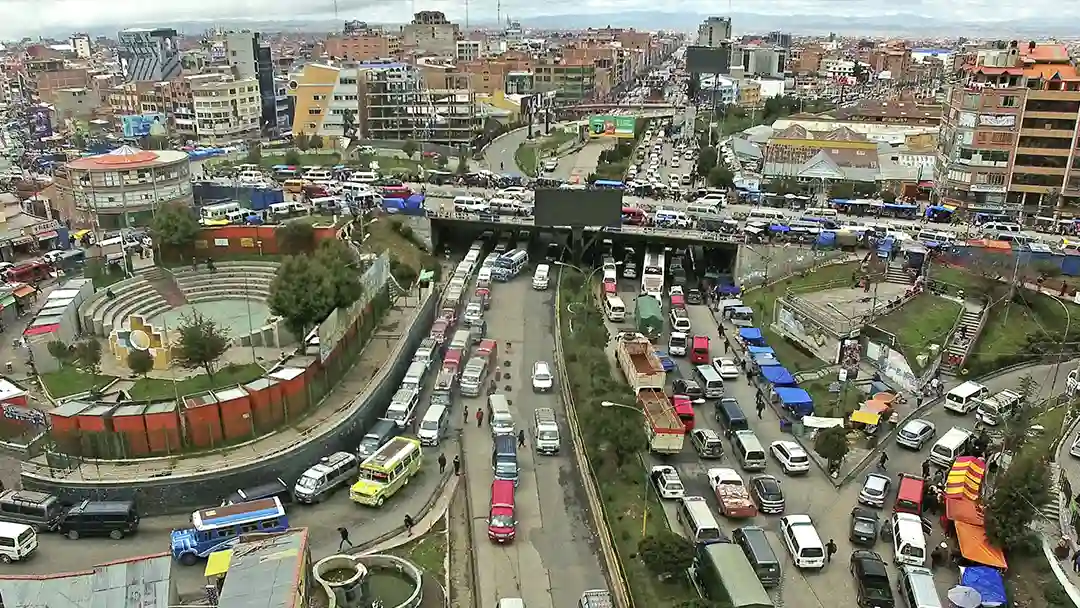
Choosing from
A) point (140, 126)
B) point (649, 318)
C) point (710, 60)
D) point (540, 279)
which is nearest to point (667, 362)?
point (649, 318)

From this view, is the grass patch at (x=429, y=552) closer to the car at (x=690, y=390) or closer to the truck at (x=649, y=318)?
the car at (x=690, y=390)

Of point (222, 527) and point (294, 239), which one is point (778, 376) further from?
point (294, 239)

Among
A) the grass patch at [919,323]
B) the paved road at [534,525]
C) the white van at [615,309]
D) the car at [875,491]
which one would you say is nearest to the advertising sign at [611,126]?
the white van at [615,309]

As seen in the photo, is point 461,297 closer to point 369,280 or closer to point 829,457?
point 369,280

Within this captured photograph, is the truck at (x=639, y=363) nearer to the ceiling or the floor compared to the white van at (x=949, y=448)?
nearer to the ceiling

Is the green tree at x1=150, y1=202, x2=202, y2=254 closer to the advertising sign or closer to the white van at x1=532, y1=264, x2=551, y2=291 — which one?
the white van at x1=532, y1=264, x2=551, y2=291

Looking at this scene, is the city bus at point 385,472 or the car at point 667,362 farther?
the car at point 667,362
